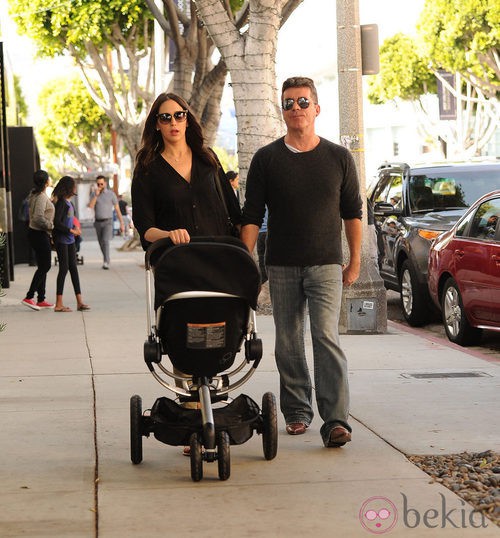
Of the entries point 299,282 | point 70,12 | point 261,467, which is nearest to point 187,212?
point 299,282

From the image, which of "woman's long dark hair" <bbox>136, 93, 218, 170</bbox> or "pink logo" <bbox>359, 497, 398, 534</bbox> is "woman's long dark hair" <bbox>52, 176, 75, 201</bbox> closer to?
"woman's long dark hair" <bbox>136, 93, 218, 170</bbox>

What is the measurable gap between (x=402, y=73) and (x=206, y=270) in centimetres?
5343

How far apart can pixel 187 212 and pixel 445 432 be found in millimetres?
2135

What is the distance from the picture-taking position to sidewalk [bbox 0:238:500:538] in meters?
5.38

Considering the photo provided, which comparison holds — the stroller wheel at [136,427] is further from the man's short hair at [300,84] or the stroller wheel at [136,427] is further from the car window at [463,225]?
the car window at [463,225]

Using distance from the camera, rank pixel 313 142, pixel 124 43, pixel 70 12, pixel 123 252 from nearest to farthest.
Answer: pixel 313 142 < pixel 70 12 < pixel 124 43 < pixel 123 252

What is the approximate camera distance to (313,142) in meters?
6.86

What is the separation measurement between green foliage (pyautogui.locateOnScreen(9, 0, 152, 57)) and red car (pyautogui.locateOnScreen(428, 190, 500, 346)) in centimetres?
1742

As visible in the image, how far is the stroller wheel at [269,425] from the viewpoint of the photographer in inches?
253

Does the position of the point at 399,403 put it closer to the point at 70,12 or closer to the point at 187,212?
the point at 187,212

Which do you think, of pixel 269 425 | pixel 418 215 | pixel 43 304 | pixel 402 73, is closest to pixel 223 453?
pixel 269 425

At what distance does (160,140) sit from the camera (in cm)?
664

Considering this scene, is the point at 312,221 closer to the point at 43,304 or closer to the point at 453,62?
the point at 43,304

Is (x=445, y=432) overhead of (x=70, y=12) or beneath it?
beneath
